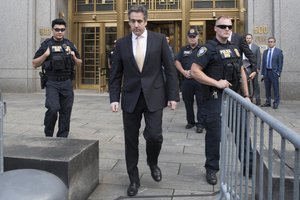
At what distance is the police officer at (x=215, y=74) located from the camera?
455 centimetres

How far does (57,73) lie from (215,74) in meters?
2.67

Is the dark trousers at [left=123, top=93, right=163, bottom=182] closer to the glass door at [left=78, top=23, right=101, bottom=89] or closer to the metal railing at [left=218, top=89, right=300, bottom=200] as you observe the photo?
the metal railing at [left=218, top=89, right=300, bottom=200]

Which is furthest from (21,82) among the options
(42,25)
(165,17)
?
(165,17)

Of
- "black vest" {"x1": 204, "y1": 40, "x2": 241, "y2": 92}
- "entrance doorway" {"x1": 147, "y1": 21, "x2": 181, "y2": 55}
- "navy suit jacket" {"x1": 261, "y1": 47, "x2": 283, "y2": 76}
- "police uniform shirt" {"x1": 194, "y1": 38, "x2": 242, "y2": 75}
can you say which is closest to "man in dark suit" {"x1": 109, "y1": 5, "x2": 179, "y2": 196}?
"police uniform shirt" {"x1": 194, "y1": 38, "x2": 242, "y2": 75}

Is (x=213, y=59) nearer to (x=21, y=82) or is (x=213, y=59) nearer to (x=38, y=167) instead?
(x=38, y=167)

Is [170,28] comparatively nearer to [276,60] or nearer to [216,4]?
[216,4]

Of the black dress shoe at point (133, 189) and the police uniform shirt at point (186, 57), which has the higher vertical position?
the police uniform shirt at point (186, 57)

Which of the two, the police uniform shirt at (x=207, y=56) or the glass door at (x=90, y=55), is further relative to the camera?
the glass door at (x=90, y=55)

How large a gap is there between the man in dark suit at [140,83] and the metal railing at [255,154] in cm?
74

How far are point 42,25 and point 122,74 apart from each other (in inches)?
415

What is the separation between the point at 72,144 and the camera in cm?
443

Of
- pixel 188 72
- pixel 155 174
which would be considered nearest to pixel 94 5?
pixel 188 72

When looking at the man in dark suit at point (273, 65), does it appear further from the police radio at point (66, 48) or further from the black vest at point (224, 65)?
the black vest at point (224, 65)

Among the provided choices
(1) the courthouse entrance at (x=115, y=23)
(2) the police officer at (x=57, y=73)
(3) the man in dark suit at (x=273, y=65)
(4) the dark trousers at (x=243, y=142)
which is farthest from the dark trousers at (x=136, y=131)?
(1) the courthouse entrance at (x=115, y=23)
